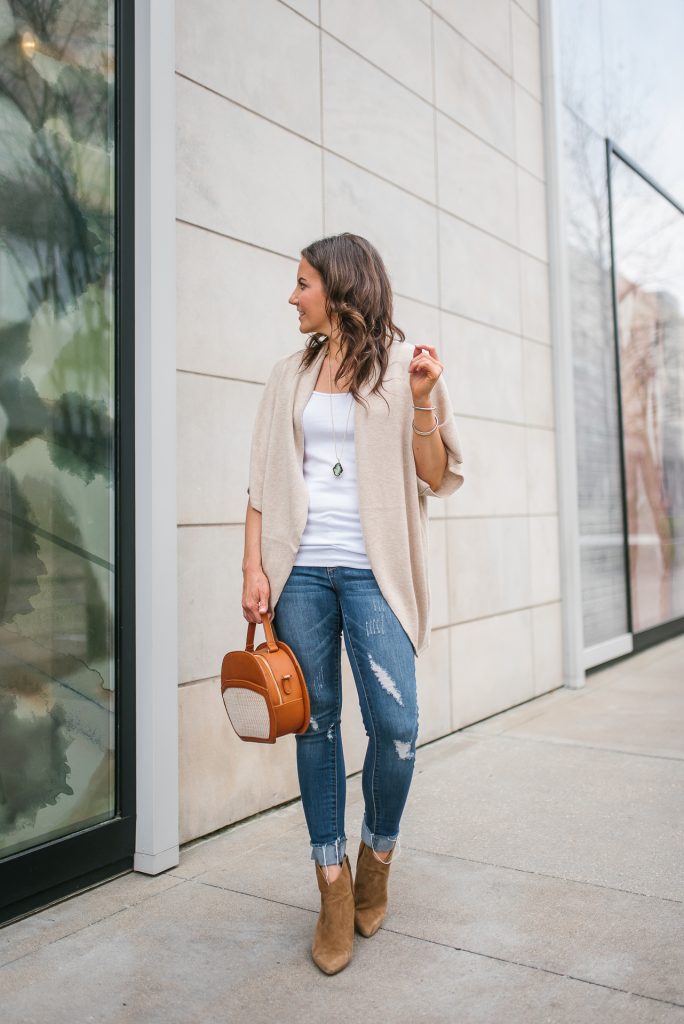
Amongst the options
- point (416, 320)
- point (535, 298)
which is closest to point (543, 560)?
point (535, 298)

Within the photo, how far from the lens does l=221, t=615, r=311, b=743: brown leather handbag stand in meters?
2.19

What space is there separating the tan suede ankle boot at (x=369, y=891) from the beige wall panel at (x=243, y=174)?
2.33 metres

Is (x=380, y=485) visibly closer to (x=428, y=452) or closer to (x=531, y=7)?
(x=428, y=452)

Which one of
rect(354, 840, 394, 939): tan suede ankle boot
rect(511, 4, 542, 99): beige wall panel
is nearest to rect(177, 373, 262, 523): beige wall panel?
rect(354, 840, 394, 939): tan suede ankle boot

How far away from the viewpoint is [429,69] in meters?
5.09

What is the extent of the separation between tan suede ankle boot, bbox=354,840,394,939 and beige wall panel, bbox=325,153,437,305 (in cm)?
280

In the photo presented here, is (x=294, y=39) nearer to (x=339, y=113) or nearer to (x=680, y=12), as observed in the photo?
(x=339, y=113)

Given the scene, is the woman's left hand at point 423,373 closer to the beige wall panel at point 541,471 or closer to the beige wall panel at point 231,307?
the beige wall panel at point 231,307

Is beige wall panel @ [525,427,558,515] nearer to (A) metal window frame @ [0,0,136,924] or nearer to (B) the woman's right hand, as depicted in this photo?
(A) metal window frame @ [0,0,136,924]

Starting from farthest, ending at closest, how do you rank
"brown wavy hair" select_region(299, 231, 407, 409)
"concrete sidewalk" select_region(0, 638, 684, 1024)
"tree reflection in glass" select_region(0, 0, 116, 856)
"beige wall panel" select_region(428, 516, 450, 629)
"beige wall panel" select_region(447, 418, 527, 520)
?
1. "beige wall panel" select_region(447, 418, 527, 520)
2. "beige wall panel" select_region(428, 516, 450, 629)
3. "tree reflection in glass" select_region(0, 0, 116, 856)
4. "brown wavy hair" select_region(299, 231, 407, 409)
5. "concrete sidewalk" select_region(0, 638, 684, 1024)

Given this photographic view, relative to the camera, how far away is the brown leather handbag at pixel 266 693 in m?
2.19

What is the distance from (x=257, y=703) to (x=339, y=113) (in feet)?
10.3

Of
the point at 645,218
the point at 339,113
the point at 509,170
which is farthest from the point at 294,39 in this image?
the point at 645,218

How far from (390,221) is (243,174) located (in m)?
1.20
